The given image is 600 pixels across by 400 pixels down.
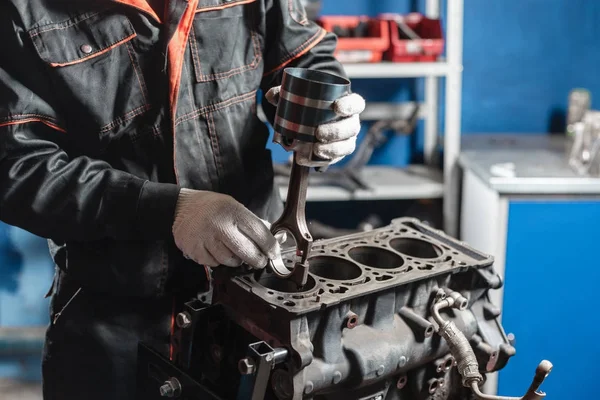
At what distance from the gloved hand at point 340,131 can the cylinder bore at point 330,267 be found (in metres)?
0.17

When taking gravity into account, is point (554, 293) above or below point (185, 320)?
below

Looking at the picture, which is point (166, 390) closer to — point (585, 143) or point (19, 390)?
point (585, 143)

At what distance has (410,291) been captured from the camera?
3.54 feet

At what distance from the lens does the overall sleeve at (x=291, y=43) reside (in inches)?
54.5

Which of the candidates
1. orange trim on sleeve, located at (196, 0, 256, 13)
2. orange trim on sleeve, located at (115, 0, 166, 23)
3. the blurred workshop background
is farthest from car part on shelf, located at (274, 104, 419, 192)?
orange trim on sleeve, located at (115, 0, 166, 23)

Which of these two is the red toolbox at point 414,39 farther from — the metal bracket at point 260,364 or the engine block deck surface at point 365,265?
the metal bracket at point 260,364

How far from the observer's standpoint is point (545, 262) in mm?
2150

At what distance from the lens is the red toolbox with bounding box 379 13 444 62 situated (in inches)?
92.3

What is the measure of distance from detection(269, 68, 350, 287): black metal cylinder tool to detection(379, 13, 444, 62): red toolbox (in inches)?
55.5

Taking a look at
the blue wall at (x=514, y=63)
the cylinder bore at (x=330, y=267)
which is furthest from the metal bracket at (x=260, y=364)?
the blue wall at (x=514, y=63)

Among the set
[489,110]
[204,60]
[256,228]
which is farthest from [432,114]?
[256,228]

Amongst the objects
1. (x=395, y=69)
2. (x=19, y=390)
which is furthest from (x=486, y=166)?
(x=19, y=390)

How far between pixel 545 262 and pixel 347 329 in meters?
1.33

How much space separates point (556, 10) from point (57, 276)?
84.8 inches
